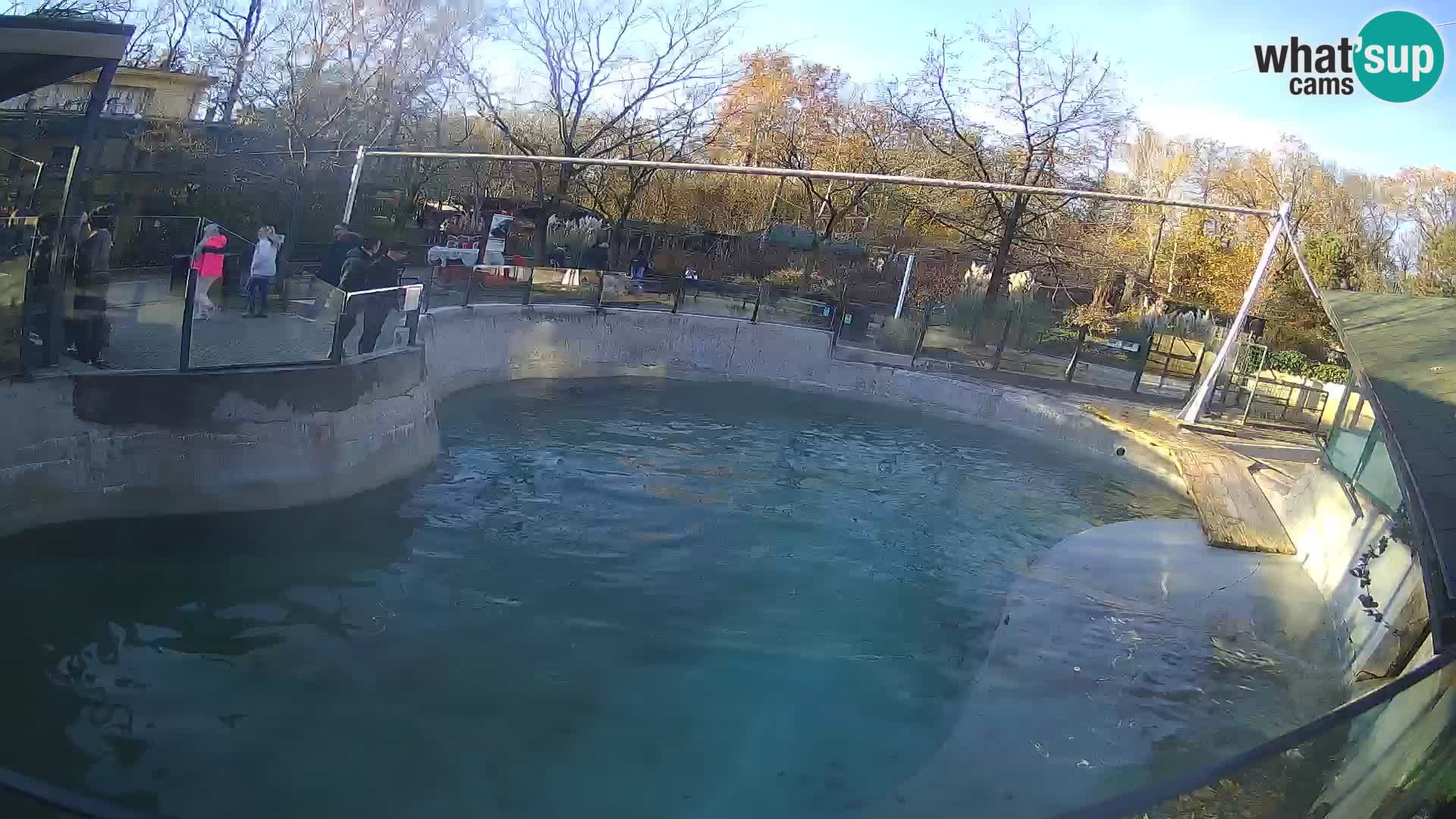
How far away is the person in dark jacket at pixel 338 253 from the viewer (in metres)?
13.5

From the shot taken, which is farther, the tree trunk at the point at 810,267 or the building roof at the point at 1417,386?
the tree trunk at the point at 810,267

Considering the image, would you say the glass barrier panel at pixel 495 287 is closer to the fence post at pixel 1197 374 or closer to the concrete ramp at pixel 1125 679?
the concrete ramp at pixel 1125 679

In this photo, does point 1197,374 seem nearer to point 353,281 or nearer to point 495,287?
point 495,287

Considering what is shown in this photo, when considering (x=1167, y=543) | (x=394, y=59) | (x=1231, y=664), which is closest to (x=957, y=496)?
(x=1167, y=543)

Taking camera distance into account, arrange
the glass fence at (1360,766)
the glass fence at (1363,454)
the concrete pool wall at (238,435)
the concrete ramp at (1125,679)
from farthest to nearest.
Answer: the glass fence at (1363,454)
the concrete pool wall at (238,435)
the concrete ramp at (1125,679)
the glass fence at (1360,766)

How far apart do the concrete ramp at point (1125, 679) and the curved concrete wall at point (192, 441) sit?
22.5 feet

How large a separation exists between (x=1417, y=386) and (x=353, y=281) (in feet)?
35.7

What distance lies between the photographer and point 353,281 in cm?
1265

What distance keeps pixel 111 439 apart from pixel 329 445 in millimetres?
2207

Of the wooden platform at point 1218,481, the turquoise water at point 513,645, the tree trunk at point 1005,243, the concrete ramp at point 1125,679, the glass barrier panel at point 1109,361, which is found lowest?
the turquoise water at point 513,645

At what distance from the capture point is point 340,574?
31.3ft

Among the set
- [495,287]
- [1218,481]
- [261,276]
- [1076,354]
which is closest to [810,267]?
[1076,354]

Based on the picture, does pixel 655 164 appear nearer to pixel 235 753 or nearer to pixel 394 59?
pixel 235 753

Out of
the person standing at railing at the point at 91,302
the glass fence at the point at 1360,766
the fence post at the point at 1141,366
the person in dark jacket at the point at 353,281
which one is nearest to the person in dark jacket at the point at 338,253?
the person in dark jacket at the point at 353,281
